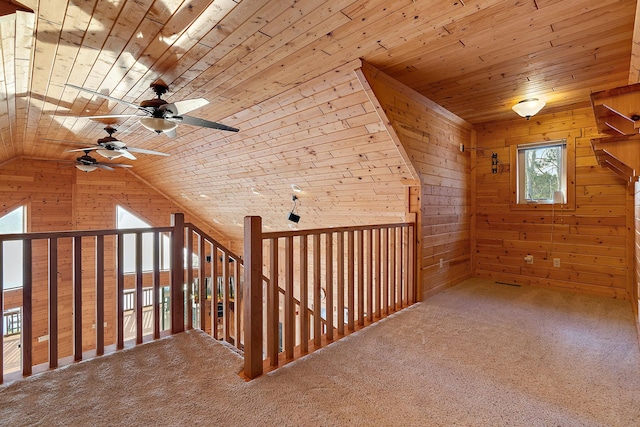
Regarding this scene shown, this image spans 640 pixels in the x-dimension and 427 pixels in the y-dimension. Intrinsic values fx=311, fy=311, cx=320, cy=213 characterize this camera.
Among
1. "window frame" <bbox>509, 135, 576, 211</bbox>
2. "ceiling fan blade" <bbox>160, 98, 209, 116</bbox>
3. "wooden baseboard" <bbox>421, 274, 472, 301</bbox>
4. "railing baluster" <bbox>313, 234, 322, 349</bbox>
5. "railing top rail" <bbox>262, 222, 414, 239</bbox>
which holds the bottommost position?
"wooden baseboard" <bbox>421, 274, 472, 301</bbox>

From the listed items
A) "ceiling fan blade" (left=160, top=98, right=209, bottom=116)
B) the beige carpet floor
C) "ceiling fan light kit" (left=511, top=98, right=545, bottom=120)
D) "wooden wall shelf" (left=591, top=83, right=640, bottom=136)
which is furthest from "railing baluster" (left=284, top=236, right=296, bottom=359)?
"ceiling fan light kit" (left=511, top=98, right=545, bottom=120)

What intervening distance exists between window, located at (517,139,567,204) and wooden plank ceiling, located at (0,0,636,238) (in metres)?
0.49

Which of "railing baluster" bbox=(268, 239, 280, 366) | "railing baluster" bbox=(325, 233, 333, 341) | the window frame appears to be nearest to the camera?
"railing baluster" bbox=(268, 239, 280, 366)

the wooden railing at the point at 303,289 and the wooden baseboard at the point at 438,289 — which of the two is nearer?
the wooden railing at the point at 303,289

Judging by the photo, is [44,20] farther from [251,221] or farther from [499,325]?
[499,325]

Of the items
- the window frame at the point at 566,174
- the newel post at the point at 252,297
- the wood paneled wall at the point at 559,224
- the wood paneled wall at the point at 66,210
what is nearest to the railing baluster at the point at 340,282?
the newel post at the point at 252,297

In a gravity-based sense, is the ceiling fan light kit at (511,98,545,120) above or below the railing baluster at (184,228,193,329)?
above

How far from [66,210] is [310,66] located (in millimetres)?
6703

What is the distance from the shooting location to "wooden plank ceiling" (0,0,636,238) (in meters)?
1.83

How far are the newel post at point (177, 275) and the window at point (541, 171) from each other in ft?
13.4

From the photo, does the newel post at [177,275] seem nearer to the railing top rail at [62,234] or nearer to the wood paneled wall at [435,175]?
the railing top rail at [62,234]

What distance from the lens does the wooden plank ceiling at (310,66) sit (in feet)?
6.02

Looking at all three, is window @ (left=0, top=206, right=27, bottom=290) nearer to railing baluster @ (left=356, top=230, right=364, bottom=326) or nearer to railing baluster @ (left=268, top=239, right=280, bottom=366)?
railing baluster @ (left=268, top=239, right=280, bottom=366)

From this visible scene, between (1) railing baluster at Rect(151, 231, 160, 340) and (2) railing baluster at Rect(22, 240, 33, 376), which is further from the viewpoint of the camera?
(1) railing baluster at Rect(151, 231, 160, 340)
